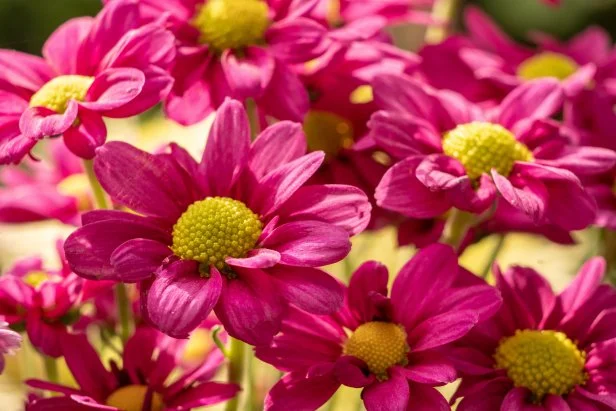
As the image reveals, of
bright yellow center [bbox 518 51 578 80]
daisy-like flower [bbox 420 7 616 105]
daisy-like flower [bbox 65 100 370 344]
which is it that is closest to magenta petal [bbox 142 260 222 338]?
daisy-like flower [bbox 65 100 370 344]

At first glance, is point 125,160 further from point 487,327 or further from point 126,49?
point 487,327

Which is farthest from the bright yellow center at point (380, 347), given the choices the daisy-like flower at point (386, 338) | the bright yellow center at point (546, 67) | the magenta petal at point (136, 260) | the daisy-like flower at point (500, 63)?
the bright yellow center at point (546, 67)

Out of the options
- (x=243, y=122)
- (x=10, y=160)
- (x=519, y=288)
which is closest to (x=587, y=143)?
(x=519, y=288)

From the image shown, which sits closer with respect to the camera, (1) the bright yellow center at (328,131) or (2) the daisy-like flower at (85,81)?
(2) the daisy-like flower at (85,81)

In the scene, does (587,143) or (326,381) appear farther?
(587,143)

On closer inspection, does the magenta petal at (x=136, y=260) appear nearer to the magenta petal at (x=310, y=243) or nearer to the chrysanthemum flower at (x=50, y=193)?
the magenta petal at (x=310, y=243)

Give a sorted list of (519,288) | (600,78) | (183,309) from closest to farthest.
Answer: (183,309), (519,288), (600,78)

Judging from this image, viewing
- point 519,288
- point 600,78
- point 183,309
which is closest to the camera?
point 183,309
